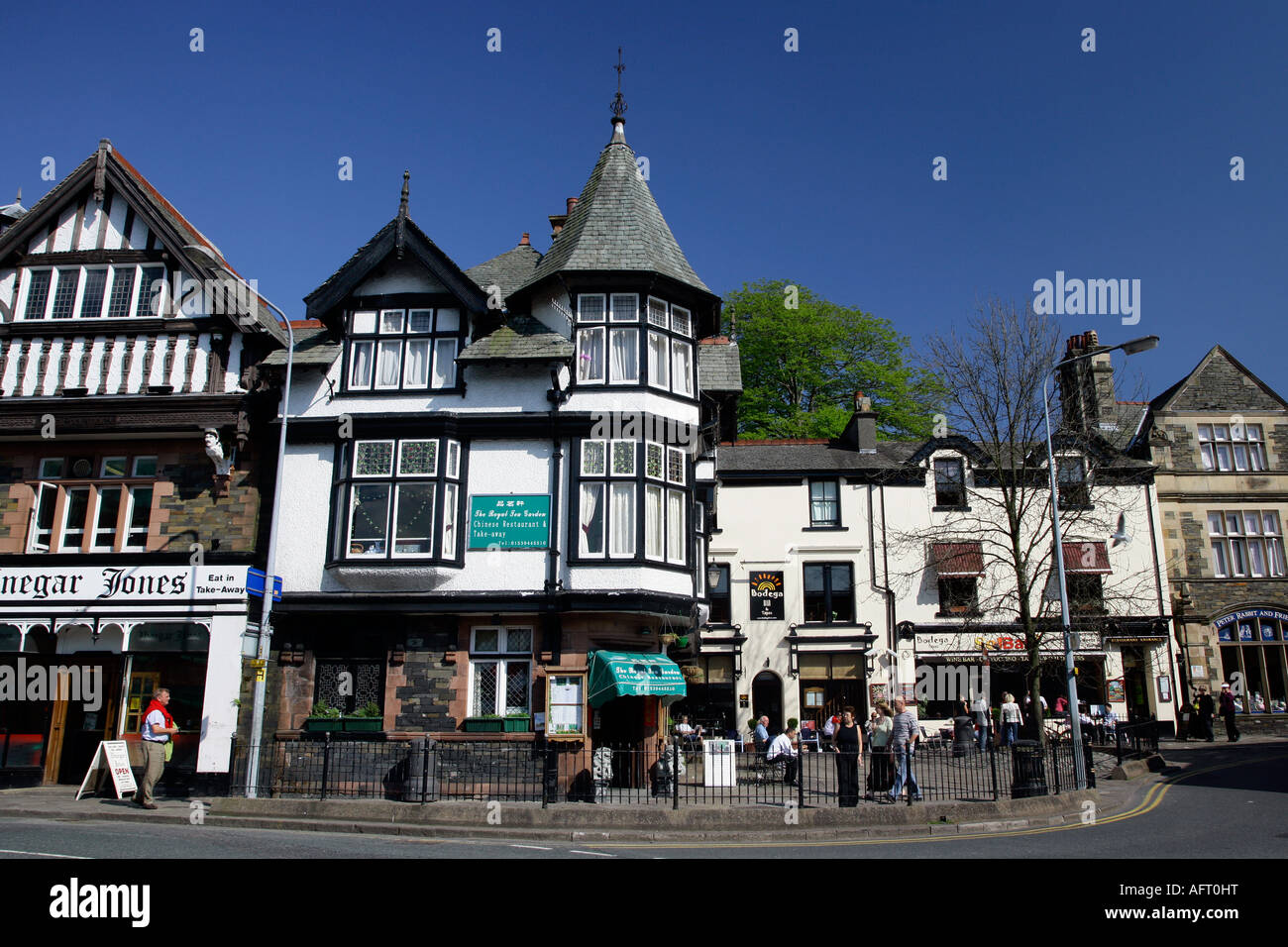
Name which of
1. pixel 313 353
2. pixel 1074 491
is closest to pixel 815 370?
pixel 1074 491

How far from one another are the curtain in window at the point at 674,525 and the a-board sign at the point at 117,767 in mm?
11518

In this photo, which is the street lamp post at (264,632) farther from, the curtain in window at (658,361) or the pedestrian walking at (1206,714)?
the pedestrian walking at (1206,714)

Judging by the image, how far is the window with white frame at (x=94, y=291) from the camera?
21.7 meters

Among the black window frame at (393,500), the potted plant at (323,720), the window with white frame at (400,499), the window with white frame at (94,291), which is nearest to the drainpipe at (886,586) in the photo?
the black window frame at (393,500)

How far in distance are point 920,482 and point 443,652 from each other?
21895 millimetres

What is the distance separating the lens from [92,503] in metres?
21.2

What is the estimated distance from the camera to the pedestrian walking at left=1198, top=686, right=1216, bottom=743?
3125cm

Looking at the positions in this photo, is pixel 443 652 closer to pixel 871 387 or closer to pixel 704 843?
pixel 704 843

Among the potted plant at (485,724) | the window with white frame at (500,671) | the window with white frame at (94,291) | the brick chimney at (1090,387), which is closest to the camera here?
the potted plant at (485,724)

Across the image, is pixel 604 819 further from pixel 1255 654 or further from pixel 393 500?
pixel 1255 654

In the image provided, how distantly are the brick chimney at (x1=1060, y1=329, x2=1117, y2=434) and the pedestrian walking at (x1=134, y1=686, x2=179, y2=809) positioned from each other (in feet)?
79.8

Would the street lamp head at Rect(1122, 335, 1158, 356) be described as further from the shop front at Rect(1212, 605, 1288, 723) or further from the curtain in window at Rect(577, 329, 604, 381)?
the shop front at Rect(1212, 605, 1288, 723)

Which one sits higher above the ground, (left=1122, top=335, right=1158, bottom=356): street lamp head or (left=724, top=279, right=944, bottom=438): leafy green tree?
(left=724, top=279, right=944, bottom=438): leafy green tree

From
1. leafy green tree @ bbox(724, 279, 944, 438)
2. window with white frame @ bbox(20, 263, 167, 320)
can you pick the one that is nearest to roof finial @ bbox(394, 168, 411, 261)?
window with white frame @ bbox(20, 263, 167, 320)
